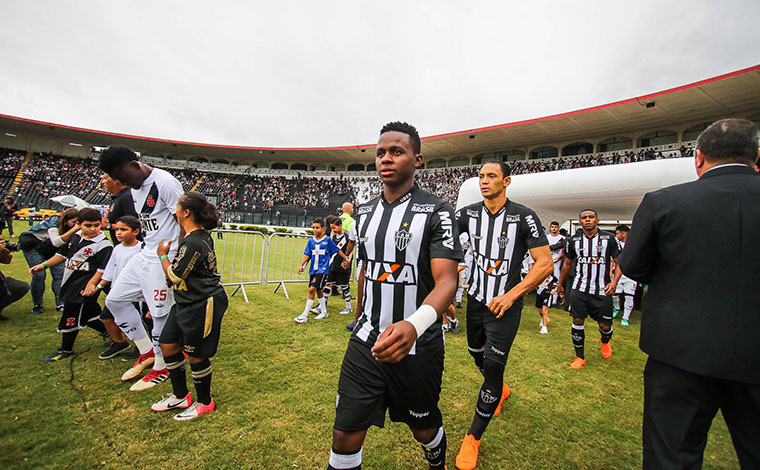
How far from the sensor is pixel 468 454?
266 cm

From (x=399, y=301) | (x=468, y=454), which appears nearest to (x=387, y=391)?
(x=399, y=301)

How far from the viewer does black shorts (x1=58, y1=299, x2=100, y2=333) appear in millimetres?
4066

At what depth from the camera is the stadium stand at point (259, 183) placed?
1315 inches

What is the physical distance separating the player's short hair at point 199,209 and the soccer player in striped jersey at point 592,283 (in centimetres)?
532

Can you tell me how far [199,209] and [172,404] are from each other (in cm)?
193

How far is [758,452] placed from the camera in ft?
5.10

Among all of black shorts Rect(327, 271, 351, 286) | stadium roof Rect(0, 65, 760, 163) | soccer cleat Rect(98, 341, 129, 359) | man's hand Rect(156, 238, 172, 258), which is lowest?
soccer cleat Rect(98, 341, 129, 359)

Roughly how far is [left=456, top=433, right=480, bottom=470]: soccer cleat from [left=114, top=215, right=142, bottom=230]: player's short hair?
446 centimetres

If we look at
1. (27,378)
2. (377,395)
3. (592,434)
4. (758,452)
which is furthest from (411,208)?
(27,378)

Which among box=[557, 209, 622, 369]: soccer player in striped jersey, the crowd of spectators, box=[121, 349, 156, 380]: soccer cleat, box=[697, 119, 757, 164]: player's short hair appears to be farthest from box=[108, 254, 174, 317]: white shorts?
the crowd of spectators

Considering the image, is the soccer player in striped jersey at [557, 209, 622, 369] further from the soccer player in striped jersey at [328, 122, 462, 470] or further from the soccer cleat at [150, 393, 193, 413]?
the soccer cleat at [150, 393, 193, 413]

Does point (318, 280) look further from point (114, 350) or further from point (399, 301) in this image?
point (399, 301)

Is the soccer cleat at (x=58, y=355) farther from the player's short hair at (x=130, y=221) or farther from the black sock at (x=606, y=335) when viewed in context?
the black sock at (x=606, y=335)

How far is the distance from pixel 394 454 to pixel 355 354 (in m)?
1.32
